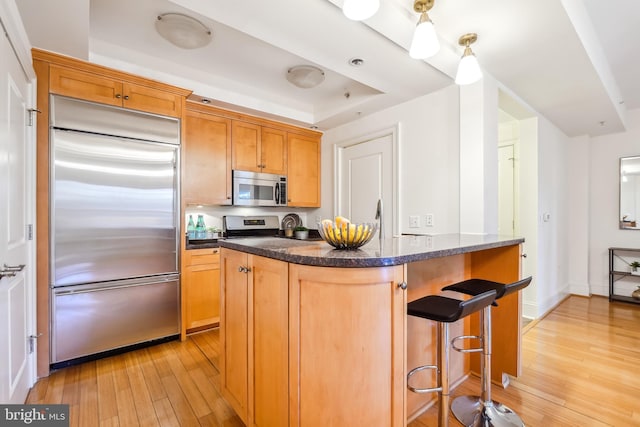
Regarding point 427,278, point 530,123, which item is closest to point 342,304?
point 427,278

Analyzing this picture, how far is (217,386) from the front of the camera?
2000 mm

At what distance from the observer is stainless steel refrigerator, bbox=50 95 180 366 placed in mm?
2172

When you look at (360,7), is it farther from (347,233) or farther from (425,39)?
(347,233)

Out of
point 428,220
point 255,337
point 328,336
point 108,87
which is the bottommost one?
point 255,337

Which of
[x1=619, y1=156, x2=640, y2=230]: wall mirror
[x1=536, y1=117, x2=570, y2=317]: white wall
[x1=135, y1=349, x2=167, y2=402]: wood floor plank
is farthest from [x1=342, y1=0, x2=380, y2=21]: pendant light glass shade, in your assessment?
[x1=619, y1=156, x2=640, y2=230]: wall mirror

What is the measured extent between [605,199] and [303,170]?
172 inches

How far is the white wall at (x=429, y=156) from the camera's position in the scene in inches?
102

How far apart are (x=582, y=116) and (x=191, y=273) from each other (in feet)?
15.4

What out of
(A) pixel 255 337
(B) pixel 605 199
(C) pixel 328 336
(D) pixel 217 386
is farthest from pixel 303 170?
(B) pixel 605 199

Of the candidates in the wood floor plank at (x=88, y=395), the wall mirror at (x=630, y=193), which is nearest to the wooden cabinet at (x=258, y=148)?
the wood floor plank at (x=88, y=395)

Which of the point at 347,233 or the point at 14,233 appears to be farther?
the point at 14,233

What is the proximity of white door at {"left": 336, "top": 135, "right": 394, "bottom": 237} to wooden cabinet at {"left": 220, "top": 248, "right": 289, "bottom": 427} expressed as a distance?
1991 millimetres

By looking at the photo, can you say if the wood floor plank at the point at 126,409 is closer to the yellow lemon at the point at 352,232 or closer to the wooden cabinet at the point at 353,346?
the wooden cabinet at the point at 353,346

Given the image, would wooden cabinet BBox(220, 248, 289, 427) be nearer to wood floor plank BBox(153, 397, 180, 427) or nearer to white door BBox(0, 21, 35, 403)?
wood floor plank BBox(153, 397, 180, 427)
